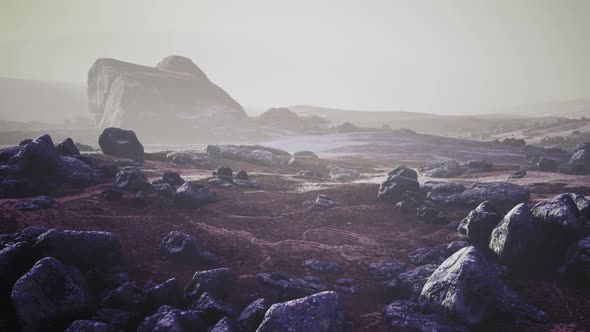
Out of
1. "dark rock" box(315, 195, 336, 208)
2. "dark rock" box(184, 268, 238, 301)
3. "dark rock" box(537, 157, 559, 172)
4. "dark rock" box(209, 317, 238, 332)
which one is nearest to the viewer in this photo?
"dark rock" box(209, 317, 238, 332)

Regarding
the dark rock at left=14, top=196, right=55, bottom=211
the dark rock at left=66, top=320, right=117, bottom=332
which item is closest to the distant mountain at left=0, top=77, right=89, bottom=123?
the dark rock at left=14, top=196, right=55, bottom=211

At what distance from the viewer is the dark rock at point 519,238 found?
38.5ft

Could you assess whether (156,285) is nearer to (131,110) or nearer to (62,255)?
(62,255)

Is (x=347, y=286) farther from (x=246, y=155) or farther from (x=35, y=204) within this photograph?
(x=246, y=155)

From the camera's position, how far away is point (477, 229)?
44.9 ft

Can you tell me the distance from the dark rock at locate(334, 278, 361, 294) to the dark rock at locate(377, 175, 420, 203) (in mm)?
9458

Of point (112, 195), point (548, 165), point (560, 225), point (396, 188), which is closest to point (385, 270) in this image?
point (560, 225)

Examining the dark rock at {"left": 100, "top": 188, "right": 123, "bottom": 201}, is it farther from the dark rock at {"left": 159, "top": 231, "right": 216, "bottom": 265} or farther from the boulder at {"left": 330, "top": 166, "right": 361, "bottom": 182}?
the boulder at {"left": 330, "top": 166, "right": 361, "bottom": 182}

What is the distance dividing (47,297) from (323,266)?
7.99 meters

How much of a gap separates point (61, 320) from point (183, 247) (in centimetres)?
404

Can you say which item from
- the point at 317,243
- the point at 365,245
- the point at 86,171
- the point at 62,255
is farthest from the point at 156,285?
the point at 86,171

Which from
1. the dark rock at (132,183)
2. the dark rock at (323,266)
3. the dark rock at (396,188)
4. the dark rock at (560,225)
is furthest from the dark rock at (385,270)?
the dark rock at (132,183)

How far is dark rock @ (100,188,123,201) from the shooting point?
15945 mm

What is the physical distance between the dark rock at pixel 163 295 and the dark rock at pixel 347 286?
15.7 ft
